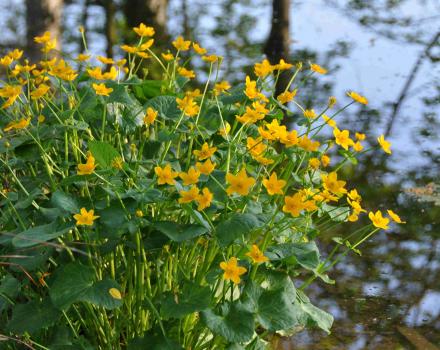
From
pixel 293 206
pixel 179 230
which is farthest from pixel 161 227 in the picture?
pixel 293 206

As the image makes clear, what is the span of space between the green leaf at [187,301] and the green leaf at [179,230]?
0.13 m

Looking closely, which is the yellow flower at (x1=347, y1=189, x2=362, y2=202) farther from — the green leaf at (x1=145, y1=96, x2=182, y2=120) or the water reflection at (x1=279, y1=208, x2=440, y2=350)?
the water reflection at (x1=279, y1=208, x2=440, y2=350)

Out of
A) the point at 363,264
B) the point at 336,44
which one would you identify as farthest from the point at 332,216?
the point at 336,44

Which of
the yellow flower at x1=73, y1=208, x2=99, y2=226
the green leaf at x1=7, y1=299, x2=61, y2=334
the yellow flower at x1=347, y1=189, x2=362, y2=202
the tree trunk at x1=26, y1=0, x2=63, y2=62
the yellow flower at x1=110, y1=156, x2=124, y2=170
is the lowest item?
the tree trunk at x1=26, y1=0, x2=63, y2=62

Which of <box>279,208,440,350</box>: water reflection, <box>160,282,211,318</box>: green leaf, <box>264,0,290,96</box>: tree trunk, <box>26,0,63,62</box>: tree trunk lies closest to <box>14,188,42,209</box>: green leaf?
<box>160,282,211,318</box>: green leaf

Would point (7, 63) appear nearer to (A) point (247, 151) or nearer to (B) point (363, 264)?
(A) point (247, 151)

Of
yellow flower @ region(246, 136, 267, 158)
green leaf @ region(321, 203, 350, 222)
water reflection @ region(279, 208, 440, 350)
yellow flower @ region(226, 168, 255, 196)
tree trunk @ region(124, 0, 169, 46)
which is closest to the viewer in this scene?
yellow flower @ region(226, 168, 255, 196)

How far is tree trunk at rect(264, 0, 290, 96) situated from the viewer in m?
6.04

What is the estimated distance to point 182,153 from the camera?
6.68 ft

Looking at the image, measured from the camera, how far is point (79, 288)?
4.97ft

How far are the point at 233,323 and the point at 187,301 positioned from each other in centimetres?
11

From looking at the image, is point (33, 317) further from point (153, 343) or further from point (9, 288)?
point (153, 343)

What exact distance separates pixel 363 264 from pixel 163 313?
1655mm

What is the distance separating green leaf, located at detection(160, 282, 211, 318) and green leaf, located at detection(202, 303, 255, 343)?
3 centimetres
